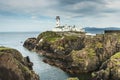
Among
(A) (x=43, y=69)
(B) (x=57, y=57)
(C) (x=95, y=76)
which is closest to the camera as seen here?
(C) (x=95, y=76)

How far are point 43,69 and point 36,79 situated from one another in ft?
143

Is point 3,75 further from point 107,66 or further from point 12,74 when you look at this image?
point 107,66

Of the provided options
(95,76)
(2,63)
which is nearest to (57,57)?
(95,76)

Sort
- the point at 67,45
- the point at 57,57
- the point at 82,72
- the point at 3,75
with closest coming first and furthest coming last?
the point at 3,75, the point at 82,72, the point at 57,57, the point at 67,45

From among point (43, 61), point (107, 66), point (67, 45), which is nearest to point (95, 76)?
point (107, 66)

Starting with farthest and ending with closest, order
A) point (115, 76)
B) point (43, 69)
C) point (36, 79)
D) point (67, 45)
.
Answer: point (67, 45)
point (43, 69)
point (115, 76)
point (36, 79)

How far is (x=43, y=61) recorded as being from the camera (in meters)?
165

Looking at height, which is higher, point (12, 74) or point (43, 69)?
point (12, 74)

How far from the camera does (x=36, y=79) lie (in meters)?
92.3

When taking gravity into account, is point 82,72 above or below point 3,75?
below

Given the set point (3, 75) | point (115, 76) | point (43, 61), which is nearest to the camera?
point (3, 75)

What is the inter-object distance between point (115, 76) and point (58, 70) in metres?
40.0

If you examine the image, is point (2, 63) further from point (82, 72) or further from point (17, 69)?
point (82, 72)

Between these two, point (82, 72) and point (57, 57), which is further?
point (57, 57)
